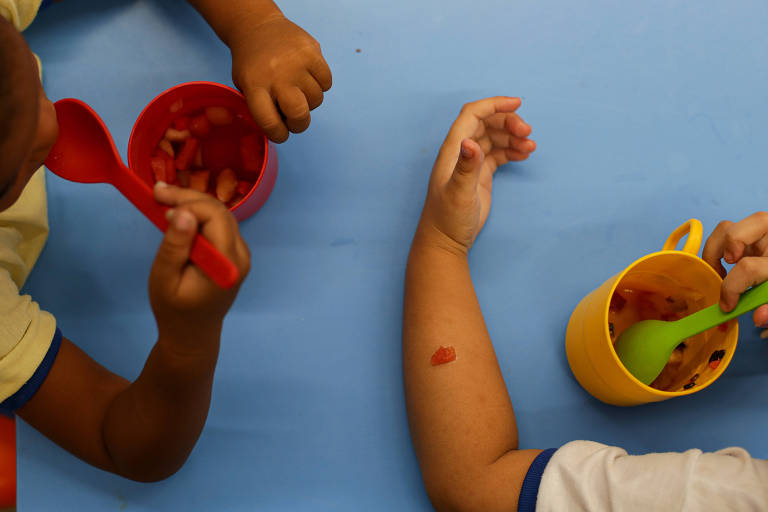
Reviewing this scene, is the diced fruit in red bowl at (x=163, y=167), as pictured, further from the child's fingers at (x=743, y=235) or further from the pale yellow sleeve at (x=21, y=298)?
the child's fingers at (x=743, y=235)

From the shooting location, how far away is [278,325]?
68 centimetres

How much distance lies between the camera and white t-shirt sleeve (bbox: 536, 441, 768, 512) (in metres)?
0.47

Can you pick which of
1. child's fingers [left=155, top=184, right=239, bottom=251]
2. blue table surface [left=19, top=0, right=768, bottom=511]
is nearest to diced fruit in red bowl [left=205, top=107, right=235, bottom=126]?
blue table surface [left=19, top=0, right=768, bottom=511]

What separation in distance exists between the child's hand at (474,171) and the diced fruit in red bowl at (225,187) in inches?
9.4

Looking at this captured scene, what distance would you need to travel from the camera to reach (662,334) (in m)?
0.56

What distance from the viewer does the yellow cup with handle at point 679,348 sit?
56 cm

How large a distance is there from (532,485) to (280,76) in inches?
20.5

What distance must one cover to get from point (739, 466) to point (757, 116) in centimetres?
51

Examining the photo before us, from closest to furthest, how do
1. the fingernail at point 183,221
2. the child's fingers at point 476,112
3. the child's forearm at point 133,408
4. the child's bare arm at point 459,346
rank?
1. the fingernail at point 183,221
2. the child's forearm at point 133,408
3. the child's bare arm at point 459,346
4. the child's fingers at point 476,112

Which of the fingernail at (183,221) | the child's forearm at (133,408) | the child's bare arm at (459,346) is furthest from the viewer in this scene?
the child's bare arm at (459,346)

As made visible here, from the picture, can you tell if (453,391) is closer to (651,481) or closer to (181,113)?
(651,481)

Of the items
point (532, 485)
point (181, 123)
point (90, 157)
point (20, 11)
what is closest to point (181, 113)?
point (181, 123)

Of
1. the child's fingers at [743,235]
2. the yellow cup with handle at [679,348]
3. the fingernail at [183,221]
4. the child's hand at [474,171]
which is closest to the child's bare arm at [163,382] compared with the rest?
the fingernail at [183,221]

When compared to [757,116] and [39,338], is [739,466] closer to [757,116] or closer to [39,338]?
[757,116]
